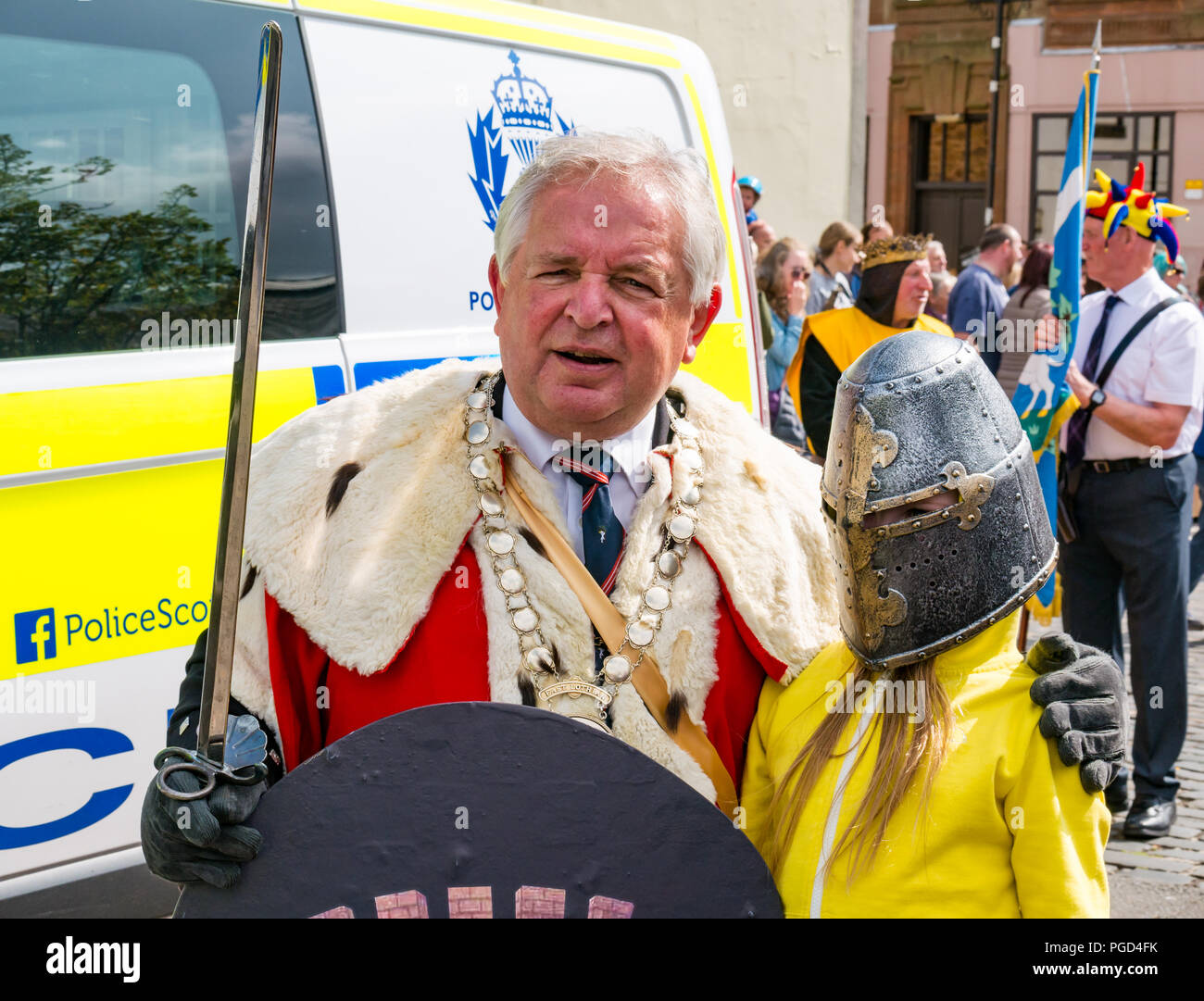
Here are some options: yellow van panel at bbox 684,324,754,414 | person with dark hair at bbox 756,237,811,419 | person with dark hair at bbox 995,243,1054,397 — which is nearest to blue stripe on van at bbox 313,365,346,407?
yellow van panel at bbox 684,324,754,414

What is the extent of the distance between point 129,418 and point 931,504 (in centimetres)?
182

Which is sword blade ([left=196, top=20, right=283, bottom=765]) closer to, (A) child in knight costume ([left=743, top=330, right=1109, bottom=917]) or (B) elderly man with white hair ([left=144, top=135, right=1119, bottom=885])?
(B) elderly man with white hair ([left=144, top=135, right=1119, bottom=885])

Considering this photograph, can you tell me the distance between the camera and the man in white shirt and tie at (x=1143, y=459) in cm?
465

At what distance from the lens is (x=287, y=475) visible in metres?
2.06

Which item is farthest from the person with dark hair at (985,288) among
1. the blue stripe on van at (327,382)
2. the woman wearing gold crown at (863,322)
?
the blue stripe on van at (327,382)

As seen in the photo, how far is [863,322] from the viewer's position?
5.91 metres

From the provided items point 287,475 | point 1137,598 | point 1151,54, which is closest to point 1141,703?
point 1137,598

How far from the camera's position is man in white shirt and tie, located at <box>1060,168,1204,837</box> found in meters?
4.65

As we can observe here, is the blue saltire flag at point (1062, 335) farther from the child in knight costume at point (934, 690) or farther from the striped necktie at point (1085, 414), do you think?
the child in knight costume at point (934, 690)

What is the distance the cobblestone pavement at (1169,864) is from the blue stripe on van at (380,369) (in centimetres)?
234

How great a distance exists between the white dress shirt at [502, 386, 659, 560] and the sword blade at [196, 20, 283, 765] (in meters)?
0.63

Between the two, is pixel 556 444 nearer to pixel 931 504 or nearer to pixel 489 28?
pixel 931 504

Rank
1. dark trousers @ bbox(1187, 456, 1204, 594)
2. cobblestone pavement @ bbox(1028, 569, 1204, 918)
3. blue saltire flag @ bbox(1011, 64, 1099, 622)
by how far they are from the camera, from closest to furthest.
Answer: cobblestone pavement @ bbox(1028, 569, 1204, 918)
blue saltire flag @ bbox(1011, 64, 1099, 622)
dark trousers @ bbox(1187, 456, 1204, 594)

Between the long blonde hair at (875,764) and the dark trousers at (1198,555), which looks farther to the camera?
the dark trousers at (1198,555)
